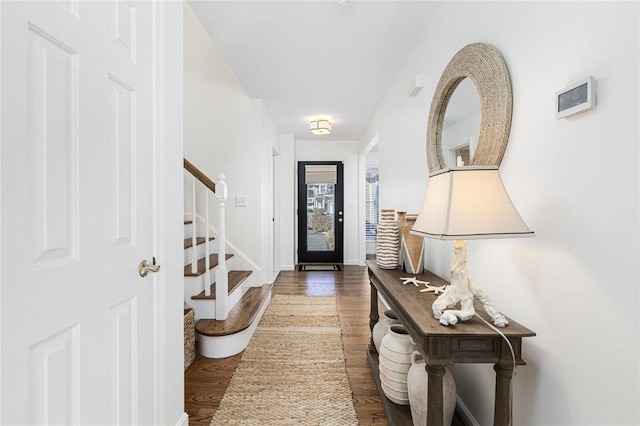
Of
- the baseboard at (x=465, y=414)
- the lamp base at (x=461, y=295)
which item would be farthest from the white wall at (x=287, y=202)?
the lamp base at (x=461, y=295)

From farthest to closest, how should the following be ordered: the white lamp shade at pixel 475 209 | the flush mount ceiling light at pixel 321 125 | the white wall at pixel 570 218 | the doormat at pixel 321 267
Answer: the doormat at pixel 321 267 < the flush mount ceiling light at pixel 321 125 < the white lamp shade at pixel 475 209 < the white wall at pixel 570 218

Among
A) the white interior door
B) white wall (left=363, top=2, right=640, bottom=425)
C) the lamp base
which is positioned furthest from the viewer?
the lamp base

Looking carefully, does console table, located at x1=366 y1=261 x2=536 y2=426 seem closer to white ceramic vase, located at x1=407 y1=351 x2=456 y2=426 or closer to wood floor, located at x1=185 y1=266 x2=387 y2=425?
white ceramic vase, located at x1=407 y1=351 x2=456 y2=426

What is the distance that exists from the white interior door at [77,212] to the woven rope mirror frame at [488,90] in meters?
1.43

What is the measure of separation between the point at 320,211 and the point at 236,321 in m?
3.66

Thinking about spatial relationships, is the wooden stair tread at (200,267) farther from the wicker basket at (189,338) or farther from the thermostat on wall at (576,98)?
the thermostat on wall at (576,98)

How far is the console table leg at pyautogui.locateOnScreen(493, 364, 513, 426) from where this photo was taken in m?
1.06

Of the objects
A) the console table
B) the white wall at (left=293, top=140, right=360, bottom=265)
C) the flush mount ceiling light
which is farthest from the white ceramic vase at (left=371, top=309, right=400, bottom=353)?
the white wall at (left=293, top=140, right=360, bottom=265)

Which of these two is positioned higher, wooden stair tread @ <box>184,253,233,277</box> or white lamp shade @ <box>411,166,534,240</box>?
white lamp shade @ <box>411,166,534,240</box>

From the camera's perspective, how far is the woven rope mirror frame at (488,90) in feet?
4.14

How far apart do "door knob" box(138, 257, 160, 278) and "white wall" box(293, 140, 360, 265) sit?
15.0 feet

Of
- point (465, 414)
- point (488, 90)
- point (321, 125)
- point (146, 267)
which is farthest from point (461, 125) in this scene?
point (321, 125)

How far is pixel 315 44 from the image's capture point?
2.40 metres

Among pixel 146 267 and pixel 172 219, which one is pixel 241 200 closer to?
pixel 172 219
